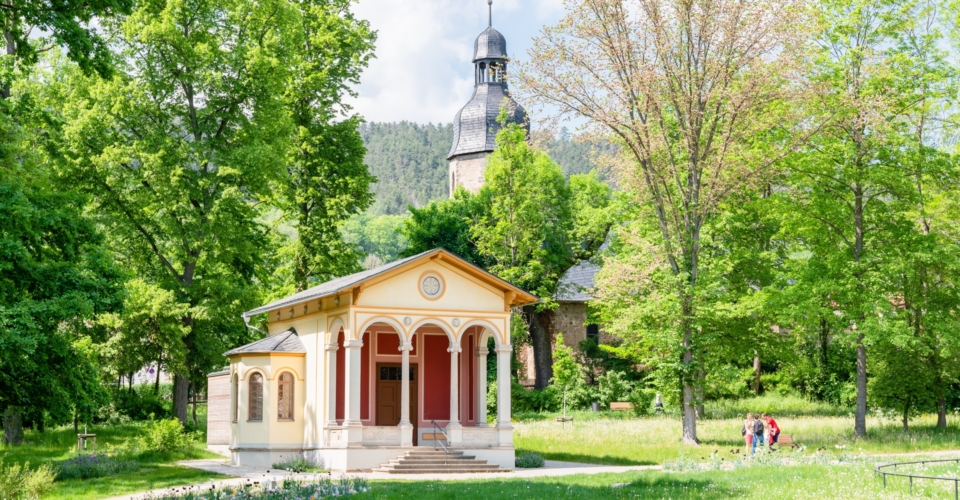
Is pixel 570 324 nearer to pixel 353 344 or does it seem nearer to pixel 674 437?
pixel 674 437

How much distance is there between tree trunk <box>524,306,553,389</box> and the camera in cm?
5184

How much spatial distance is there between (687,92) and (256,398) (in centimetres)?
1556

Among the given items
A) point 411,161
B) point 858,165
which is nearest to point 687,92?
point 858,165

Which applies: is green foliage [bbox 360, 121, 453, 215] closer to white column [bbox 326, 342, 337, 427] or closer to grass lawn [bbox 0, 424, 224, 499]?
grass lawn [bbox 0, 424, 224, 499]

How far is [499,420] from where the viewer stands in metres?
Answer: 25.6

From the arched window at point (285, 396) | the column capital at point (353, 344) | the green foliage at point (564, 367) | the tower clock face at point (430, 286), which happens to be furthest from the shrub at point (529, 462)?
the green foliage at point (564, 367)

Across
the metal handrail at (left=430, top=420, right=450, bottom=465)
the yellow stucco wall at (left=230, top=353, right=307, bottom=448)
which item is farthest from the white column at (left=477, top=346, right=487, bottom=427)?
the yellow stucco wall at (left=230, top=353, right=307, bottom=448)

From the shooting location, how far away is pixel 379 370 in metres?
27.5

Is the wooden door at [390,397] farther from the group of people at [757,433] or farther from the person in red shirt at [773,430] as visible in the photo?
the person in red shirt at [773,430]

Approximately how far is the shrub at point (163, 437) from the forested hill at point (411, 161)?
129 metres

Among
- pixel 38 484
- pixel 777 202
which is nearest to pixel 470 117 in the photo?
pixel 777 202

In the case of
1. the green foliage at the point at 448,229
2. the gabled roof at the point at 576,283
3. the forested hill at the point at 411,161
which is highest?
the forested hill at the point at 411,161

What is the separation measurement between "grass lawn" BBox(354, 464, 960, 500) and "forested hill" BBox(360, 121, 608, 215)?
450ft

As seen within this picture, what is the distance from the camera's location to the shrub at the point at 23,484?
15047 millimetres
